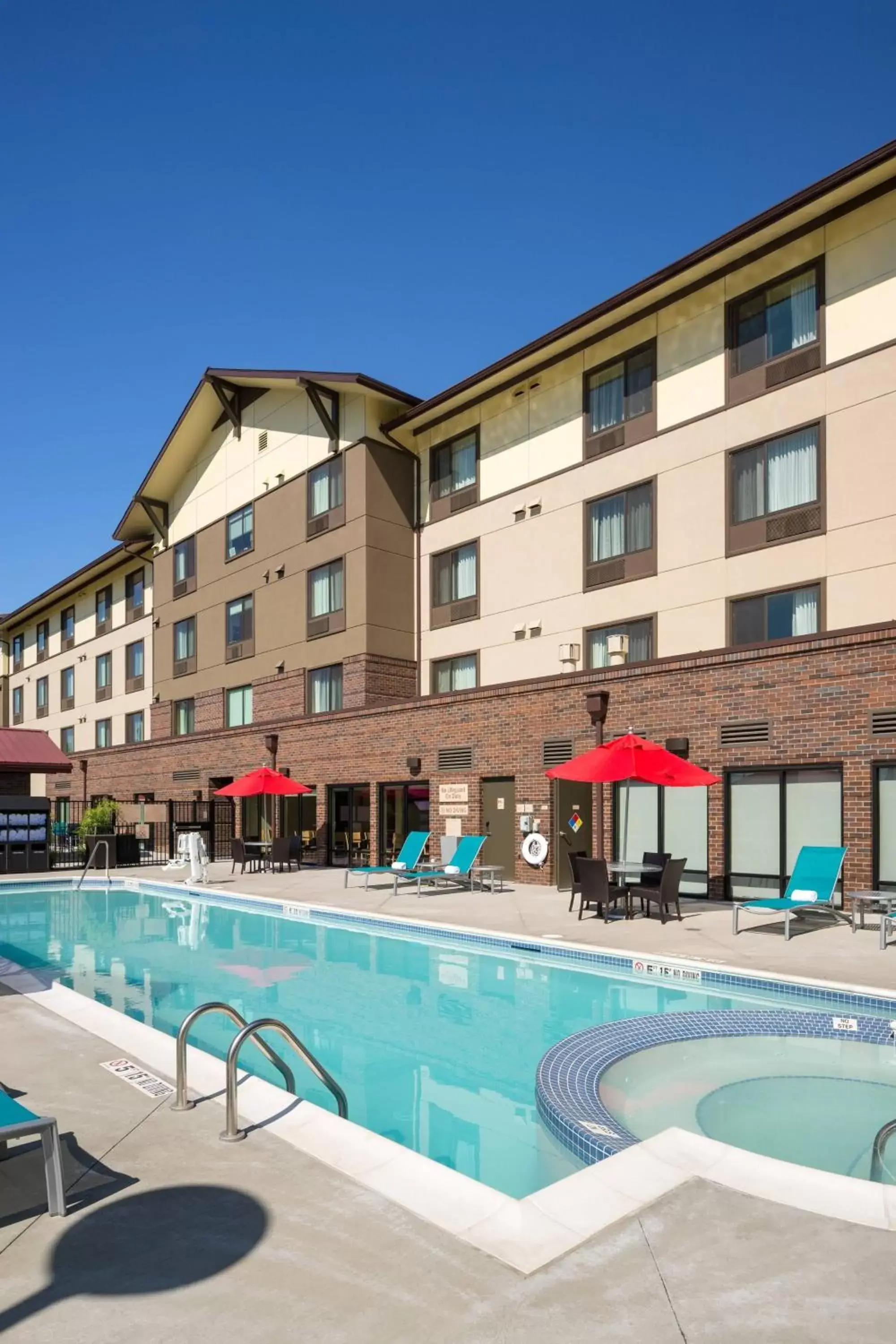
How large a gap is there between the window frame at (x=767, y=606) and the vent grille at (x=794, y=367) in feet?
12.4

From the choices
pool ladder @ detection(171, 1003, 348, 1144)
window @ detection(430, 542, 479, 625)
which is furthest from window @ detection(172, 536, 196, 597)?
pool ladder @ detection(171, 1003, 348, 1144)

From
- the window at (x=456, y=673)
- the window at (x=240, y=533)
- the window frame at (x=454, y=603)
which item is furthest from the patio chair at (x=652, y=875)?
the window at (x=240, y=533)

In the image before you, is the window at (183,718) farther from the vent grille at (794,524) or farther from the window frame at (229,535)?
the vent grille at (794,524)

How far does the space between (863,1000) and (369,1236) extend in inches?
244

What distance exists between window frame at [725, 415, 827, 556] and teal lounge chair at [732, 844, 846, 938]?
20.7ft

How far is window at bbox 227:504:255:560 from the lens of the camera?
28594mm

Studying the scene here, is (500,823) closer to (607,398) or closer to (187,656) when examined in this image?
(607,398)

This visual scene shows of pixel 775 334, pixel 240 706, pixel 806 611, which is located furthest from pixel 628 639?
pixel 240 706

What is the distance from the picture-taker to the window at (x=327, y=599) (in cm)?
2462

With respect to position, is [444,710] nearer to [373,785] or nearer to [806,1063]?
[373,785]

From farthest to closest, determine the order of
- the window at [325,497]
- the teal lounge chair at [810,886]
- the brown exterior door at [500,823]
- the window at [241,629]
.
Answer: the window at [241,629], the window at [325,497], the brown exterior door at [500,823], the teal lounge chair at [810,886]

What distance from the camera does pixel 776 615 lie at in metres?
16.9

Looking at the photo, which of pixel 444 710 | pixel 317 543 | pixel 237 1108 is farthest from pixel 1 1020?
pixel 317 543

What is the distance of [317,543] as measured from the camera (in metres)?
25.5
